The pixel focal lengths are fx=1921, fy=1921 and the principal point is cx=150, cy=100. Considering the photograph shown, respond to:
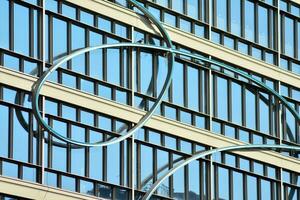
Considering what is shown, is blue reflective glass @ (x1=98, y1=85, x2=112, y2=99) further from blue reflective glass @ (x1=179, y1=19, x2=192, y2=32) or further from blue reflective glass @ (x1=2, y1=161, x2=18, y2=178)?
blue reflective glass @ (x1=2, y1=161, x2=18, y2=178)

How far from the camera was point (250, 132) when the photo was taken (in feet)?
194

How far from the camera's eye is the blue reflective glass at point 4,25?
5069cm

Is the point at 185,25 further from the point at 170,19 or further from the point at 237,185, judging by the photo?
the point at 237,185

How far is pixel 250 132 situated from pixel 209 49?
10.5 ft

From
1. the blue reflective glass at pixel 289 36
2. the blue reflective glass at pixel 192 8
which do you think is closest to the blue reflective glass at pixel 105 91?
the blue reflective glass at pixel 192 8

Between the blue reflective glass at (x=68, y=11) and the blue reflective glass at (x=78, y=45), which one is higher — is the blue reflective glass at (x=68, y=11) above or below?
above

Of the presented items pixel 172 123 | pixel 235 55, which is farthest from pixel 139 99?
pixel 235 55

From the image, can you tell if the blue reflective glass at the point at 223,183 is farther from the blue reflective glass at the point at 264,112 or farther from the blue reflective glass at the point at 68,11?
the blue reflective glass at the point at 68,11

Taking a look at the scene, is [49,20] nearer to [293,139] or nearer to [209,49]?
[209,49]

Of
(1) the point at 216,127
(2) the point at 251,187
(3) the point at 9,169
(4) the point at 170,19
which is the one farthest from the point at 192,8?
(3) the point at 9,169

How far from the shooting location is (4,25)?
50844 millimetres

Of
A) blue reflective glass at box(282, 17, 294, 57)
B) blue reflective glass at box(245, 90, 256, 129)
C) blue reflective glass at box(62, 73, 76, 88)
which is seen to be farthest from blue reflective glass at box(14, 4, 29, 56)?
blue reflective glass at box(282, 17, 294, 57)

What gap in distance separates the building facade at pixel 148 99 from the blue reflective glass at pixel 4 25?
26 mm

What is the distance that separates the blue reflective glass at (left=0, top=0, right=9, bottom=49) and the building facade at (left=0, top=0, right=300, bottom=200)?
0.09 feet
